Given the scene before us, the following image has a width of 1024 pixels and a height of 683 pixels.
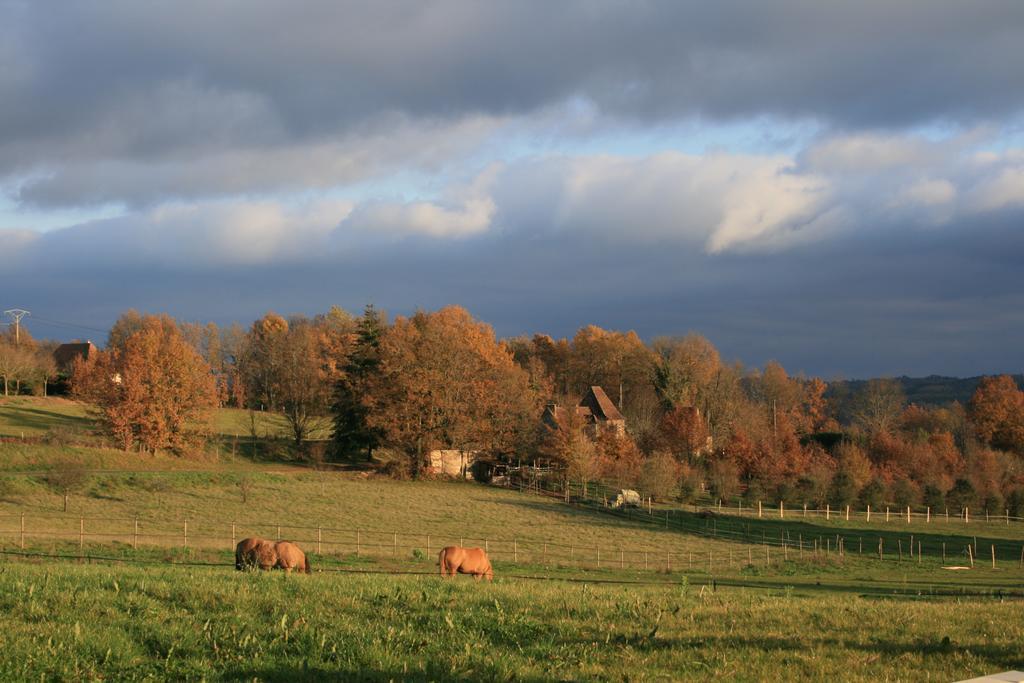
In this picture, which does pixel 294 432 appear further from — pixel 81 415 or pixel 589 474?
pixel 589 474

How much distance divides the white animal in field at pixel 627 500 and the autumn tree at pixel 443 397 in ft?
46.5

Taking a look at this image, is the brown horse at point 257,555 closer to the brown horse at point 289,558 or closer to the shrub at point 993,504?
the brown horse at point 289,558

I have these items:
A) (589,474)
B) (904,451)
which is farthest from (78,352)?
Answer: (904,451)

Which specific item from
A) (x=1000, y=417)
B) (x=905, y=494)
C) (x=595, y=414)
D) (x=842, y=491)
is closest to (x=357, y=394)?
(x=595, y=414)

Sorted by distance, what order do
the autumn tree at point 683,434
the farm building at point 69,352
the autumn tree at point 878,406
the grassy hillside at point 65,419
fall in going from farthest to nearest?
the farm building at point 69,352 < the autumn tree at point 878,406 < the autumn tree at point 683,434 < the grassy hillside at point 65,419

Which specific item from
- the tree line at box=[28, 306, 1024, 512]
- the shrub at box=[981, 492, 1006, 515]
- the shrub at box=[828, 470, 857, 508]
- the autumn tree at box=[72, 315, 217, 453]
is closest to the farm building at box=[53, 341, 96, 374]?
the tree line at box=[28, 306, 1024, 512]

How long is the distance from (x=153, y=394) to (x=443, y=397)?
79.4ft

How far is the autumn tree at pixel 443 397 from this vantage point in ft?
245

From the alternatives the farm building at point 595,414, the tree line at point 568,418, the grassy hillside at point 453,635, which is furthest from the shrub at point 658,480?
the grassy hillside at point 453,635

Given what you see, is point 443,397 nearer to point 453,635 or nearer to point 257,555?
point 257,555

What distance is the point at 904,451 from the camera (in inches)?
3531

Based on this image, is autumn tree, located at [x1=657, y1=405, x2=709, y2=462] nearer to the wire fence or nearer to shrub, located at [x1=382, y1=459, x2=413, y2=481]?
shrub, located at [x1=382, y1=459, x2=413, y2=481]

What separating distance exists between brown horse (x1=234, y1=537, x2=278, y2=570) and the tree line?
5186 cm

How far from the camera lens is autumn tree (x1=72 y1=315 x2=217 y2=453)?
7300 centimetres
